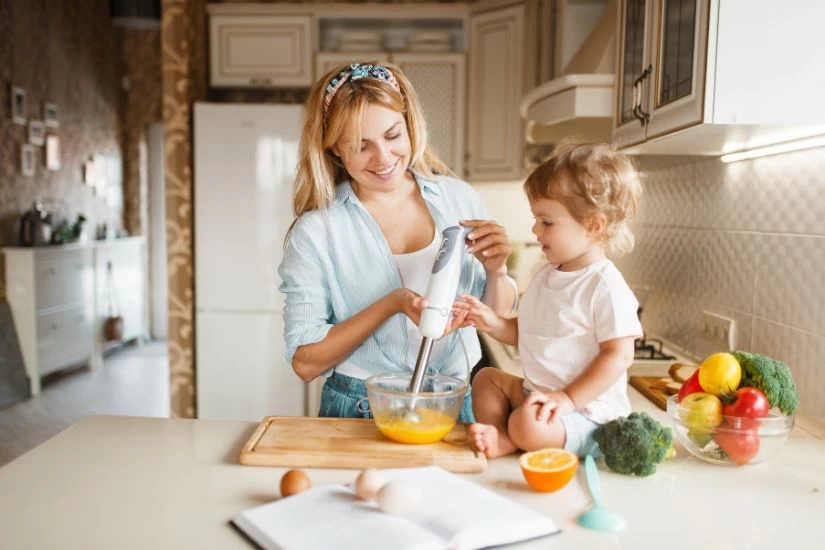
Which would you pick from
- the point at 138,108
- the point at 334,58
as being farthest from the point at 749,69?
the point at 138,108

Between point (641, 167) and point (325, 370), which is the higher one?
point (641, 167)

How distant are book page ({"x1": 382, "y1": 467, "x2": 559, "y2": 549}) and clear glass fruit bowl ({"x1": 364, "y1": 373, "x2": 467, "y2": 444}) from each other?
0.45ft

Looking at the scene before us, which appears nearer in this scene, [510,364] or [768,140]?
[768,140]

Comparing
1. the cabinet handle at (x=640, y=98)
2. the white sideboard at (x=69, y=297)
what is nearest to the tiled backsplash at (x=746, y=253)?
the cabinet handle at (x=640, y=98)

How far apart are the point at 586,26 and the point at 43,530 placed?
251cm

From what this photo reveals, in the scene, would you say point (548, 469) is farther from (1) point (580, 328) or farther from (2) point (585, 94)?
(2) point (585, 94)

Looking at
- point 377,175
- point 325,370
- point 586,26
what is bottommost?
point 325,370

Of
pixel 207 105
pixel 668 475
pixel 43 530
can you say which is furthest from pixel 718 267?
pixel 207 105

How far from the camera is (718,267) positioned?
192 cm

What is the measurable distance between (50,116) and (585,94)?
4896 millimetres

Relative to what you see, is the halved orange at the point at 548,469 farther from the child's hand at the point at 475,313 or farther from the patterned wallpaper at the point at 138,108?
the patterned wallpaper at the point at 138,108

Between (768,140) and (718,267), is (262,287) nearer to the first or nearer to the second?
(718,267)

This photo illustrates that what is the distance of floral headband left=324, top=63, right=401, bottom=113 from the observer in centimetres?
126

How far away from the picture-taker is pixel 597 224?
1.11m
